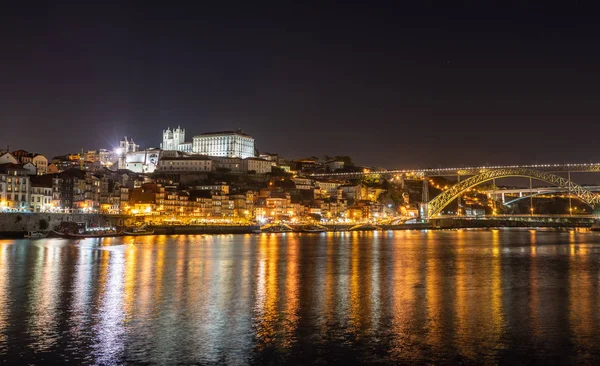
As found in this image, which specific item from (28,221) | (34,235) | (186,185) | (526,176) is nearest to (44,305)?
(34,235)

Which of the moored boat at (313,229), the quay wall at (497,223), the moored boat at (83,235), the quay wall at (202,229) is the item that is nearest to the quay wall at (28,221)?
the moored boat at (83,235)

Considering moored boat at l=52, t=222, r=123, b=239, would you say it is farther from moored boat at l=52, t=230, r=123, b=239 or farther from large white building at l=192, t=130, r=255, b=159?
large white building at l=192, t=130, r=255, b=159

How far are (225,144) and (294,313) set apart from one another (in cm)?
7647

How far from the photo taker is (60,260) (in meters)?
22.2

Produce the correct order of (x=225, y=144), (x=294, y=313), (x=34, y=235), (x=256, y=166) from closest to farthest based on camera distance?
(x=294, y=313)
(x=34, y=235)
(x=256, y=166)
(x=225, y=144)

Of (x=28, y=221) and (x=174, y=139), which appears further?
(x=174, y=139)

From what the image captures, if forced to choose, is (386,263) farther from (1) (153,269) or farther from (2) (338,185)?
(2) (338,185)

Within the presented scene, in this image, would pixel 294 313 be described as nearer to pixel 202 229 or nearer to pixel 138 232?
pixel 138 232

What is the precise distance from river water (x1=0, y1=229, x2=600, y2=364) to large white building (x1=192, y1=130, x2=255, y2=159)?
66.0 m

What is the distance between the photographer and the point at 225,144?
86.6 metres

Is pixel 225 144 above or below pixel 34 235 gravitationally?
above

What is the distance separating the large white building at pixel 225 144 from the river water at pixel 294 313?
216 ft

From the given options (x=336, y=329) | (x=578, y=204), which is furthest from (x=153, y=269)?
(x=578, y=204)

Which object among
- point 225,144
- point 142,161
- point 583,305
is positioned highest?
point 225,144
